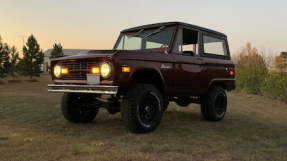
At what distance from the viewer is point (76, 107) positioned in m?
5.47

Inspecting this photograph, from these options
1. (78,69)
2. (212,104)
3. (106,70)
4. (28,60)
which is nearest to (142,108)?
(106,70)

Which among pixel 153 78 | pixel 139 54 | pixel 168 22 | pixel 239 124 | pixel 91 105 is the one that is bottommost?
pixel 239 124

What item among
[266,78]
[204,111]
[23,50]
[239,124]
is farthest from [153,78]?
[23,50]

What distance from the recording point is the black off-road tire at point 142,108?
4.23 m

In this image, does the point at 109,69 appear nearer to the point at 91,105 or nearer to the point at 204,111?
the point at 91,105

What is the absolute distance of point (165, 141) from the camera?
407cm

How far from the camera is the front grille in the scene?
14.2 ft

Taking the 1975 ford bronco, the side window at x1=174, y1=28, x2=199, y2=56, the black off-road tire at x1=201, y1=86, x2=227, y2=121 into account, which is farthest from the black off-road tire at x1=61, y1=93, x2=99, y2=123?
the black off-road tire at x1=201, y1=86, x2=227, y2=121

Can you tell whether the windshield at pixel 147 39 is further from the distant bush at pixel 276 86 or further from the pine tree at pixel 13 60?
the pine tree at pixel 13 60

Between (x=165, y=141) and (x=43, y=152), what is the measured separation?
1.81 metres

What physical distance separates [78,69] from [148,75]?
1.27 meters

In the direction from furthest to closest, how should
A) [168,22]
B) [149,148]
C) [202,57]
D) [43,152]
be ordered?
[202,57]
[168,22]
[149,148]
[43,152]

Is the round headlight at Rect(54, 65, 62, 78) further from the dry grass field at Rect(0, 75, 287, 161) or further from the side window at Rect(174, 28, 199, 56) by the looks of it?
the side window at Rect(174, 28, 199, 56)

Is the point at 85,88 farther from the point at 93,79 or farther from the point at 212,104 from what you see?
the point at 212,104
